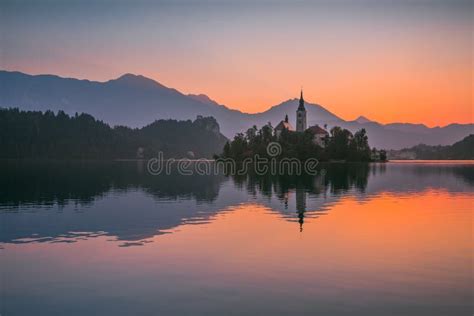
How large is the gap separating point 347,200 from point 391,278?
33222 millimetres

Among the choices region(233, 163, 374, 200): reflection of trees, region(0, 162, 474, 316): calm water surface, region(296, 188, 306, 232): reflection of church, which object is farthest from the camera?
region(233, 163, 374, 200): reflection of trees

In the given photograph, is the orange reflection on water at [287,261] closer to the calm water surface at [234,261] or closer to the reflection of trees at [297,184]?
the calm water surface at [234,261]

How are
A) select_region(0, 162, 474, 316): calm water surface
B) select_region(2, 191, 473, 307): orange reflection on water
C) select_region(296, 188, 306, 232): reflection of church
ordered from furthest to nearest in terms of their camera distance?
select_region(296, 188, 306, 232): reflection of church → select_region(2, 191, 473, 307): orange reflection on water → select_region(0, 162, 474, 316): calm water surface

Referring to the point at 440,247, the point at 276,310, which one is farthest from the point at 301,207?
the point at 276,310

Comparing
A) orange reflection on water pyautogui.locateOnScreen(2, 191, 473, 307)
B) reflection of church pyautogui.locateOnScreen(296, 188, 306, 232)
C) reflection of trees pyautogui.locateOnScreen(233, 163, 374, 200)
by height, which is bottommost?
orange reflection on water pyautogui.locateOnScreen(2, 191, 473, 307)

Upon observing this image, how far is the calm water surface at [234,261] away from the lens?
55.5ft

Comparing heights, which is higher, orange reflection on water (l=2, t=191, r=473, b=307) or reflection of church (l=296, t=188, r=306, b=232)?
reflection of church (l=296, t=188, r=306, b=232)

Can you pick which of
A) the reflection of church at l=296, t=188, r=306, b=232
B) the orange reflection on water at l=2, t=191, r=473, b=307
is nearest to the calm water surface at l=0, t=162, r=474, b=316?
the orange reflection on water at l=2, t=191, r=473, b=307

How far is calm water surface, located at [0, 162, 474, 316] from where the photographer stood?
1691cm

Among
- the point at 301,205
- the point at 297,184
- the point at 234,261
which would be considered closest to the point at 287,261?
the point at 234,261

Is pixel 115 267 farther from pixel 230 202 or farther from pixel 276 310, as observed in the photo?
pixel 230 202

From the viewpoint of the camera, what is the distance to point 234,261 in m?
23.1

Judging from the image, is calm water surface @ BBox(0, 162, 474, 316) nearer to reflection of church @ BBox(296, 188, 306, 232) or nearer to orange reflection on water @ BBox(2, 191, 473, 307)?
orange reflection on water @ BBox(2, 191, 473, 307)

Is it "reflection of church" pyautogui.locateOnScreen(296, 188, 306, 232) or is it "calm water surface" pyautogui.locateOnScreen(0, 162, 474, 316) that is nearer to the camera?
"calm water surface" pyautogui.locateOnScreen(0, 162, 474, 316)
